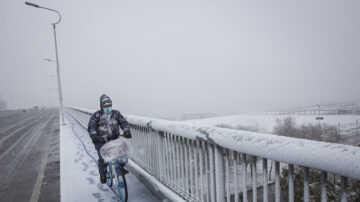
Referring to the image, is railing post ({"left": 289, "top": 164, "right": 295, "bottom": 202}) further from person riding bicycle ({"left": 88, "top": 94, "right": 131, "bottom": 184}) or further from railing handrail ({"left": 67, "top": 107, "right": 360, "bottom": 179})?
person riding bicycle ({"left": 88, "top": 94, "right": 131, "bottom": 184})

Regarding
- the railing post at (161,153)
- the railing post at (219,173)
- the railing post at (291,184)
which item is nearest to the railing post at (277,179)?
the railing post at (291,184)

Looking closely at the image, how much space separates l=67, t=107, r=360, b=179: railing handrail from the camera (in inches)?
44.6

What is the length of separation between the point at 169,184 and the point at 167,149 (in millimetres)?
591

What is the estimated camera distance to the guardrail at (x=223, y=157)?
1247 mm

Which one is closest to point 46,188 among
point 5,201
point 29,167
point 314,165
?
point 5,201

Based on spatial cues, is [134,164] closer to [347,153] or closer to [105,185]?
[105,185]

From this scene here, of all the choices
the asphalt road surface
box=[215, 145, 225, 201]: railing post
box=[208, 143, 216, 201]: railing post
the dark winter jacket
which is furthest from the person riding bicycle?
box=[215, 145, 225, 201]: railing post

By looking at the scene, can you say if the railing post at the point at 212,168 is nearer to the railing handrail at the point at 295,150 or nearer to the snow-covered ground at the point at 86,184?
the railing handrail at the point at 295,150

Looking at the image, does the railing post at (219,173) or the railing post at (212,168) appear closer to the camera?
the railing post at (219,173)

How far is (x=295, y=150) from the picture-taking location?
4.61ft

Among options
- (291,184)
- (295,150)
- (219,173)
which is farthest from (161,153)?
(295,150)

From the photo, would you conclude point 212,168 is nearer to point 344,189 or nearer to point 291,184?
point 291,184

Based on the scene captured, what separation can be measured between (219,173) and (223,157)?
0.61ft

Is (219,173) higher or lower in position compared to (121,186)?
higher
